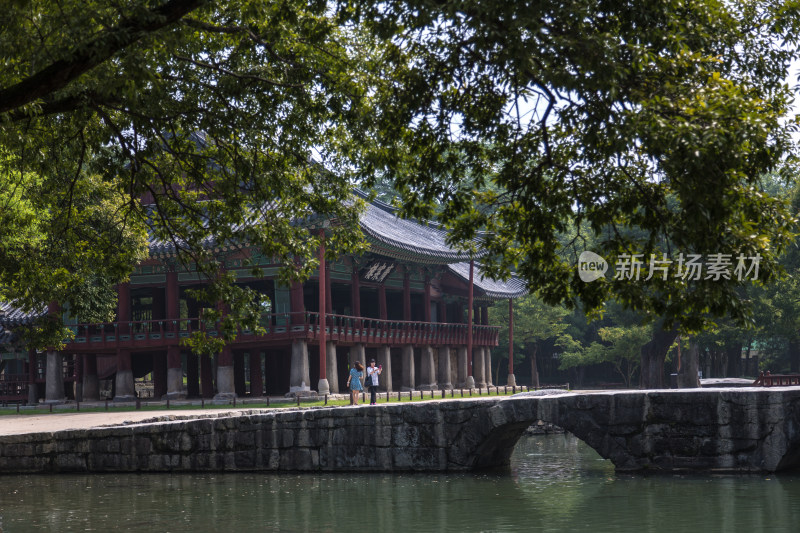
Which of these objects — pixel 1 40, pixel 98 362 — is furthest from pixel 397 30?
pixel 98 362

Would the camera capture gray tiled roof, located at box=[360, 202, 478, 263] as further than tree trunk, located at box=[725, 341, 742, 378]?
No

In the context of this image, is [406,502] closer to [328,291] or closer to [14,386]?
[328,291]

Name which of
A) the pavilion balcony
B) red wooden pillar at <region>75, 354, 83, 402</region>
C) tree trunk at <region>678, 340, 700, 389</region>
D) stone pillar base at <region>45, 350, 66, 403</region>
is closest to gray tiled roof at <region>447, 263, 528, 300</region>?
the pavilion balcony

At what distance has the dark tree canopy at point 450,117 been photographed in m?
8.07

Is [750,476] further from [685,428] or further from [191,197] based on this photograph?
[191,197]

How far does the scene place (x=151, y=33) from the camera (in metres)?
8.77

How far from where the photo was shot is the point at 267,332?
30.6 metres

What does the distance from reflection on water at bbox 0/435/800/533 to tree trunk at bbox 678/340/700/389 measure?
27023mm

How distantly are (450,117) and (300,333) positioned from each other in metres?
21.2

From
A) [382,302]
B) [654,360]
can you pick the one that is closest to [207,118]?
[382,302]

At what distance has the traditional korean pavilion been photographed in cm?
3184

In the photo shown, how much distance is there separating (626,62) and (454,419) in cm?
1146

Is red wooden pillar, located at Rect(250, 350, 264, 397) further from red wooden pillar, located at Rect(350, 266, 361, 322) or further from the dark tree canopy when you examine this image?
the dark tree canopy

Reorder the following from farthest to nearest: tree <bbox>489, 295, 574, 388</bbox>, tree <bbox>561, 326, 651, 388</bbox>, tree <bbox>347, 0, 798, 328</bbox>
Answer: tree <bbox>489, 295, 574, 388</bbox> → tree <bbox>561, 326, 651, 388</bbox> → tree <bbox>347, 0, 798, 328</bbox>
